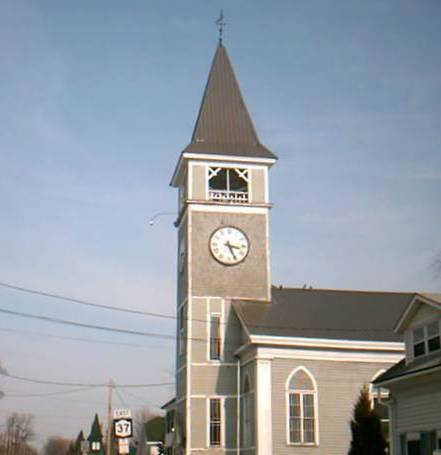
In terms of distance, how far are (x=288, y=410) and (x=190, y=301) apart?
26.4 feet

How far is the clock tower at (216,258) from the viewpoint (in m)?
40.6

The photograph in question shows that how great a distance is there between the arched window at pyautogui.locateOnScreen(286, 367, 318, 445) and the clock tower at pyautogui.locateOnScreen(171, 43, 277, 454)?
138 inches

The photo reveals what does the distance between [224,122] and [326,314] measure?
13.0m

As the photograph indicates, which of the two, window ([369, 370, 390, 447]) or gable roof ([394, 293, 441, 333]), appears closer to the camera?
gable roof ([394, 293, 441, 333])

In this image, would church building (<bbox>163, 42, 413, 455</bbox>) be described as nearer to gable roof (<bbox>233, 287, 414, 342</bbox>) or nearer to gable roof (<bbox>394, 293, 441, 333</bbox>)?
gable roof (<bbox>233, 287, 414, 342</bbox>)

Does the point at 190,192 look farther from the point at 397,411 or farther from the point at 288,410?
the point at 397,411

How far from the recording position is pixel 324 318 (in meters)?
42.1

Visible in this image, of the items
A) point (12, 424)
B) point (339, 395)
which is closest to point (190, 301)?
point (339, 395)

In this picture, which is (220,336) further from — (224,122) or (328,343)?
(224,122)

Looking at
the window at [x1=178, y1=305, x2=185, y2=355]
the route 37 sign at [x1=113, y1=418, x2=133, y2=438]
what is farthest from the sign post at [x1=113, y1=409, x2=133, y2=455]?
the window at [x1=178, y1=305, x2=185, y2=355]

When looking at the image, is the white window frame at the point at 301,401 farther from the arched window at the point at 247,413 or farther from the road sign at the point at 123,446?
the road sign at the point at 123,446

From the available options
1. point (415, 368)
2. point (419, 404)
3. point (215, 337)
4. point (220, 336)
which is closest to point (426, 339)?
point (415, 368)

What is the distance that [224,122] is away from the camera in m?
46.8

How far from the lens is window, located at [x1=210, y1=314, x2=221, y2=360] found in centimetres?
4178
